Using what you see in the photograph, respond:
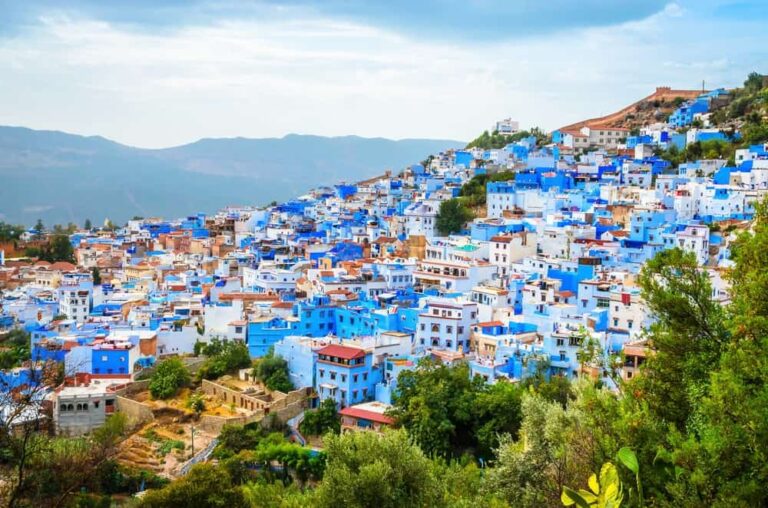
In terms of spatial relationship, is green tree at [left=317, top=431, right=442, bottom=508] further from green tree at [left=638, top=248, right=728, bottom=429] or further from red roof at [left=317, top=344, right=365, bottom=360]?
red roof at [left=317, top=344, right=365, bottom=360]

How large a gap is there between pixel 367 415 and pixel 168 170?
121 metres

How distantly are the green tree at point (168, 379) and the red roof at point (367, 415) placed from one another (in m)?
4.69

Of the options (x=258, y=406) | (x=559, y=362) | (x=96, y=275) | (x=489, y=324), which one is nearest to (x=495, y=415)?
(x=559, y=362)

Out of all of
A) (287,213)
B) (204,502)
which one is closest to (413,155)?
(287,213)

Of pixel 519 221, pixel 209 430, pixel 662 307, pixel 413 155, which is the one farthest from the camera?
pixel 413 155

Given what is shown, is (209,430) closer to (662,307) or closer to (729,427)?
(662,307)

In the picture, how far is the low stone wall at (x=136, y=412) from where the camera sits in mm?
18125

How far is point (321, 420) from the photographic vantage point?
665 inches

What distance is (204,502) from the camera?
11.9 m

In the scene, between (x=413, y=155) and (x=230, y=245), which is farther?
(x=413, y=155)

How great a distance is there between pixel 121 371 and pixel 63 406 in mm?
2270

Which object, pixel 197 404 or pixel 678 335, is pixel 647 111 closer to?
pixel 197 404

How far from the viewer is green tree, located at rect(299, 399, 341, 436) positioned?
55.2ft

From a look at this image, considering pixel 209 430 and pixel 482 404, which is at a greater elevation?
pixel 482 404
